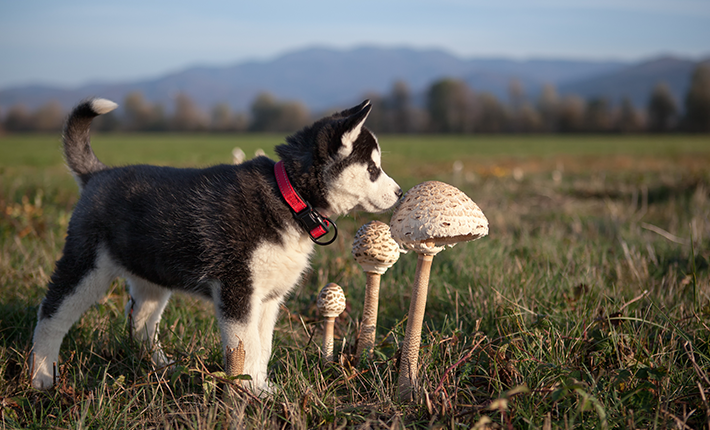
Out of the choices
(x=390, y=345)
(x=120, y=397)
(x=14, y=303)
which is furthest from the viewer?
(x=14, y=303)

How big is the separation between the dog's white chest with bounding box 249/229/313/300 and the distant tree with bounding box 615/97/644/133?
99794mm

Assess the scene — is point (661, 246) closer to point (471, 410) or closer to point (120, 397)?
point (471, 410)

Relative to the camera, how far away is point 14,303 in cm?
401

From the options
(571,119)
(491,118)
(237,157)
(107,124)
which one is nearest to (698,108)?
(571,119)

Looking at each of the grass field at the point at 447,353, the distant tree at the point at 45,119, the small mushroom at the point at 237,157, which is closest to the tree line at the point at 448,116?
the distant tree at the point at 45,119

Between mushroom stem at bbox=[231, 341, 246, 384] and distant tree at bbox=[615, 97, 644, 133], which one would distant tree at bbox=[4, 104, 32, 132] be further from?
distant tree at bbox=[615, 97, 644, 133]

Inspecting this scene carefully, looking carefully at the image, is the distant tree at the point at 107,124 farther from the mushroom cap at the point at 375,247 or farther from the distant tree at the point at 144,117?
the mushroom cap at the point at 375,247

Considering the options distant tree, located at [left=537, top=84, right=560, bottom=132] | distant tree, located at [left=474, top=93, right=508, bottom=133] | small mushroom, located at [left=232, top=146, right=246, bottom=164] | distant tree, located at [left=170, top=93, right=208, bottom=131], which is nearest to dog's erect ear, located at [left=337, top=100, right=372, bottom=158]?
small mushroom, located at [left=232, top=146, right=246, bottom=164]

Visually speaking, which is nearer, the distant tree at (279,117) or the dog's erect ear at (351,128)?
the dog's erect ear at (351,128)

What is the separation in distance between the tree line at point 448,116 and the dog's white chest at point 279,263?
77.5m

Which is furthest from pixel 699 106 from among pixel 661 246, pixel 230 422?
pixel 230 422

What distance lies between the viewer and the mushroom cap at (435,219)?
2.42 metres

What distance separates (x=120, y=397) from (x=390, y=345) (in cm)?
173

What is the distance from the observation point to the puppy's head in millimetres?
3072
